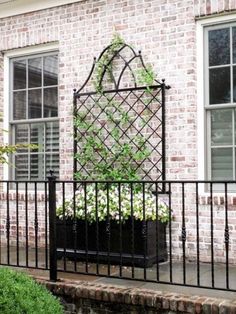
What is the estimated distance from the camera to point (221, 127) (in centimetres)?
574

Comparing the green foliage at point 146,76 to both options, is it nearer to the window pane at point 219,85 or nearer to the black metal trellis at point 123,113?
the black metal trellis at point 123,113

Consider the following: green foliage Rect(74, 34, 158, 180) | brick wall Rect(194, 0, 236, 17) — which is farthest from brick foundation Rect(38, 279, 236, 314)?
brick wall Rect(194, 0, 236, 17)

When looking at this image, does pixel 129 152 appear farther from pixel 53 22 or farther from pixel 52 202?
pixel 53 22

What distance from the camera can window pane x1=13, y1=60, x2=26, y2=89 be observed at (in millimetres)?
7238

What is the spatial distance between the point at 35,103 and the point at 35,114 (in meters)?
0.16

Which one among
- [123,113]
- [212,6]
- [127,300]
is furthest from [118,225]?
[212,6]

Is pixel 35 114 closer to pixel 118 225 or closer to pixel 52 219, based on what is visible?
pixel 118 225

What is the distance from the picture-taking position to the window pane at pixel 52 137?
6.96 m

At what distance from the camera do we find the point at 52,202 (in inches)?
189

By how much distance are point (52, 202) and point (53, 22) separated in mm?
3097

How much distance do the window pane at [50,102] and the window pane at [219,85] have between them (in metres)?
2.28

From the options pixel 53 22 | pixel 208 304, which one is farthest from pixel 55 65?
pixel 208 304

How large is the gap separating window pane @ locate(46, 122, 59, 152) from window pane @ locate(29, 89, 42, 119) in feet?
0.78

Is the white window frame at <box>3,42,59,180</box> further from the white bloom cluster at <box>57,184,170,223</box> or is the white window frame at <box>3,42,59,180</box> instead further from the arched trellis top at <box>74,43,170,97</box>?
the white bloom cluster at <box>57,184,170,223</box>
